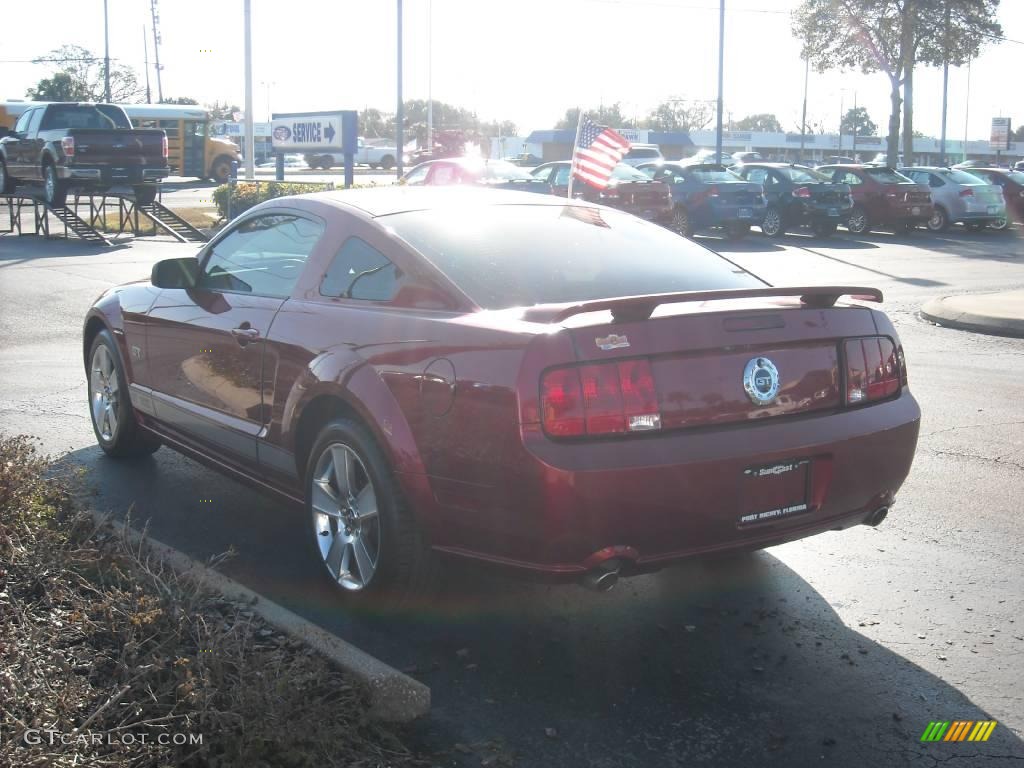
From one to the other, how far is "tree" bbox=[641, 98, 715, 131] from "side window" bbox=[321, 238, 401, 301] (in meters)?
106

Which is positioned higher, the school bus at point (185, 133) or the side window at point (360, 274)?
the school bus at point (185, 133)

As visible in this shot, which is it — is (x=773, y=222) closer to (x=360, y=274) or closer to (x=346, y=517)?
(x=360, y=274)

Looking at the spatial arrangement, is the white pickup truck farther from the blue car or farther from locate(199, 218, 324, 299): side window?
locate(199, 218, 324, 299): side window

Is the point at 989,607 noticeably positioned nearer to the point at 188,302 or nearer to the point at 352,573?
the point at 352,573

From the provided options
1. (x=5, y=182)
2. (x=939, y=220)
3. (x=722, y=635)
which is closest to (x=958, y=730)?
(x=722, y=635)

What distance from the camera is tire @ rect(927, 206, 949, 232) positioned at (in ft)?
94.1

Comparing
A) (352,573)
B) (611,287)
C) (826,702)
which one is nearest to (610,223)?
(611,287)

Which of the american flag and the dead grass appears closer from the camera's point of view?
the dead grass

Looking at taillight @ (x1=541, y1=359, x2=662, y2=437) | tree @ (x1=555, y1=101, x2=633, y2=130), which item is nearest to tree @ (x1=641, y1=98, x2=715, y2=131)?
tree @ (x1=555, y1=101, x2=633, y2=130)

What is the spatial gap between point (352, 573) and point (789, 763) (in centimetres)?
189

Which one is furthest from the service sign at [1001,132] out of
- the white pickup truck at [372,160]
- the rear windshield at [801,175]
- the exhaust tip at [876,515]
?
the exhaust tip at [876,515]

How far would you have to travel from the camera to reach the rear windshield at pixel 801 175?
2683 cm

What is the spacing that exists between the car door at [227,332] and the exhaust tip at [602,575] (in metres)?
1.84

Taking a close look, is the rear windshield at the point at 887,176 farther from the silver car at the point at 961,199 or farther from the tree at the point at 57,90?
the tree at the point at 57,90
